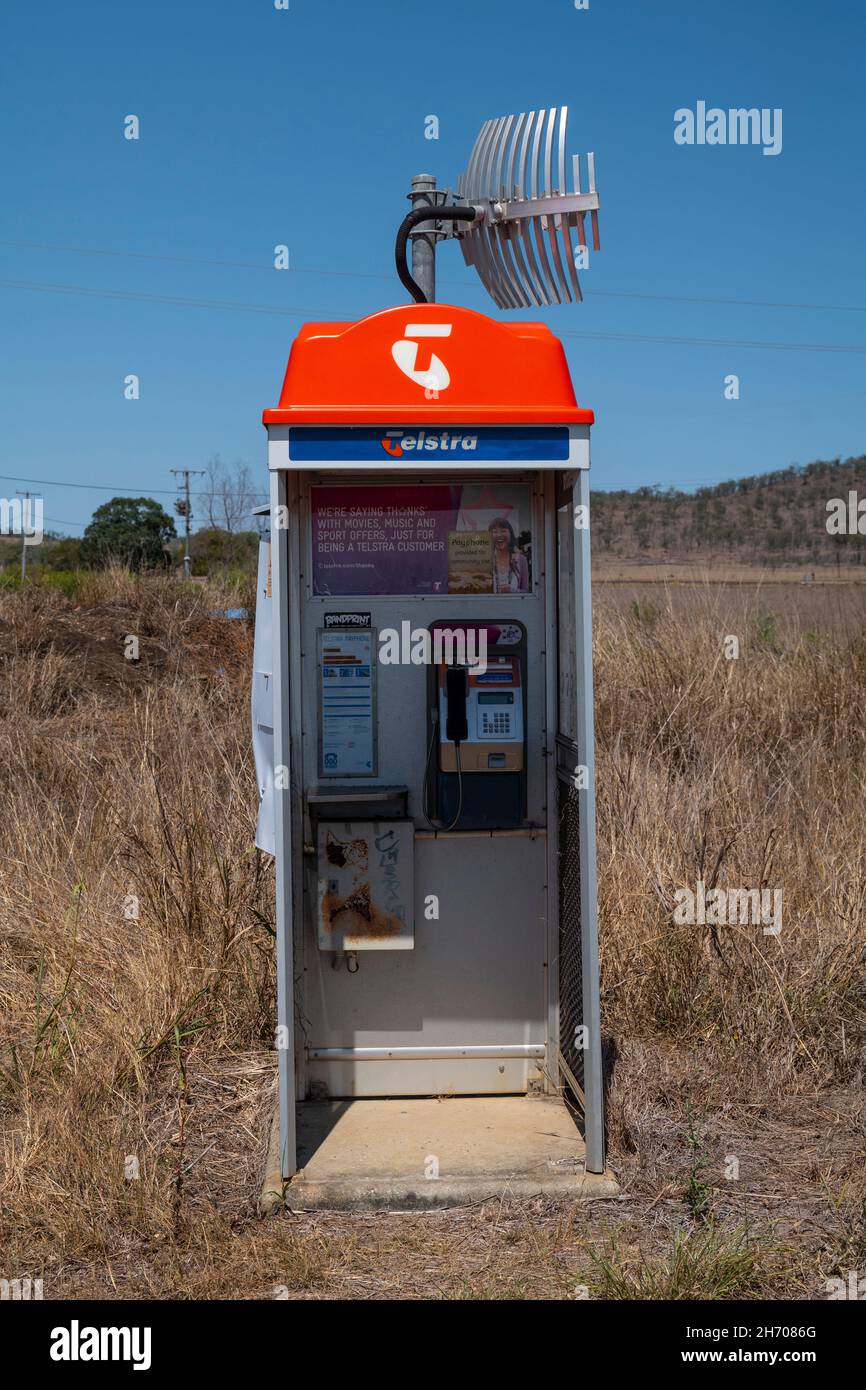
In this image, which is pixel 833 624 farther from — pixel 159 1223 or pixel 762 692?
pixel 159 1223

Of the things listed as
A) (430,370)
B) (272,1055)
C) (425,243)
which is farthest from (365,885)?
(425,243)

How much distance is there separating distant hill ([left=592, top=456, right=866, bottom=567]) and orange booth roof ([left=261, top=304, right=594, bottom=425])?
117 ft

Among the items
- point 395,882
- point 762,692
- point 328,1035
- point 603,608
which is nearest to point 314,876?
point 395,882

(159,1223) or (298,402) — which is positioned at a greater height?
(298,402)

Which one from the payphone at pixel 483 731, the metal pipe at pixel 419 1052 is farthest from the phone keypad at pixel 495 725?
the metal pipe at pixel 419 1052

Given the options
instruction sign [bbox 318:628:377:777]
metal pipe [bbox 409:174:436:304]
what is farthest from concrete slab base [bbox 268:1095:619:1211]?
metal pipe [bbox 409:174:436:304]

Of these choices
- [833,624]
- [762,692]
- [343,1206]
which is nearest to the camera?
[343,1206]

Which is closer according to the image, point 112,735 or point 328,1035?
point 328,1035

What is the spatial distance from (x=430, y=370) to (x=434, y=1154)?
2.45 metres

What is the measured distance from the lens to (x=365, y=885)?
440cm

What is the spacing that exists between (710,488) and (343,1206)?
195 feet

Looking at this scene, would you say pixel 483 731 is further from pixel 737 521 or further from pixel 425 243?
pixel 737 521

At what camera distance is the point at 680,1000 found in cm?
486
